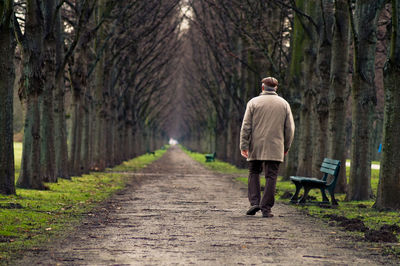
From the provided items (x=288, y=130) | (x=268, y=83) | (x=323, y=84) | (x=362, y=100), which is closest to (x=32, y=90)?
(x=268, y=83)

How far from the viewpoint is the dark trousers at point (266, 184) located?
33.0 ft

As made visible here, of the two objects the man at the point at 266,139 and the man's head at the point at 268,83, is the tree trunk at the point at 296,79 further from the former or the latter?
the man at the point at 266,139

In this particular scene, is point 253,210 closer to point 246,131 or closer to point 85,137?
point 246,131

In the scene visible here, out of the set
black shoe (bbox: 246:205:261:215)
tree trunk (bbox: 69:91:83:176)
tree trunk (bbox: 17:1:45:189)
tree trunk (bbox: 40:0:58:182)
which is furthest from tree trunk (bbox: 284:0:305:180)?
black shoe (bbox: 246:205:261:215)

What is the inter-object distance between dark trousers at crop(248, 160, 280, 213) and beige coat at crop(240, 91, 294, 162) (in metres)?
0.17

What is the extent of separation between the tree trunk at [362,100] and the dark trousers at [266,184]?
3.87 metres

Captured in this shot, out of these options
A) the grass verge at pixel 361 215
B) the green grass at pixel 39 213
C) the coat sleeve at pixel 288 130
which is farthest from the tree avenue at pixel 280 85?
the coat sleeve at pixel 288 130

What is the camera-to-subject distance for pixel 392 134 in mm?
11562

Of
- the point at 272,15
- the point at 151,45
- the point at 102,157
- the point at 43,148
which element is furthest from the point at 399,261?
the point at 151,45

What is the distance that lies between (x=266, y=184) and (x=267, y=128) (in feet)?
3.07

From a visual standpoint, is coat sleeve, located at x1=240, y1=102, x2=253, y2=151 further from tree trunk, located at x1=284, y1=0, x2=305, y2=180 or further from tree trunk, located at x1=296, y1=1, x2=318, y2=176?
tree trunk, located at x1=284, y1=0, x2=305, y2=180

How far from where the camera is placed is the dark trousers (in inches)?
396

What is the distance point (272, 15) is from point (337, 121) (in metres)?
11.0

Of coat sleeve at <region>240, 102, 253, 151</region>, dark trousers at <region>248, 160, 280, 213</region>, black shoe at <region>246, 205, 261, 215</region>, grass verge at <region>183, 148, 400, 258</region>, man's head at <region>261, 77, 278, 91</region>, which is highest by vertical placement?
man's head at <region>261, 77, 278, 91</region>
